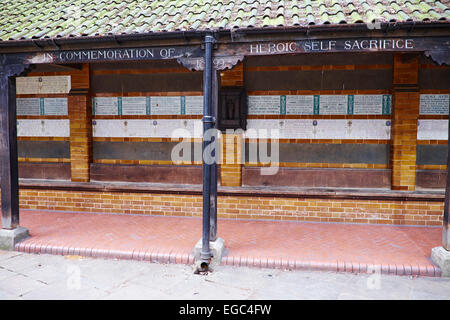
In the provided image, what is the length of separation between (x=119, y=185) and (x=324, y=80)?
5024mm

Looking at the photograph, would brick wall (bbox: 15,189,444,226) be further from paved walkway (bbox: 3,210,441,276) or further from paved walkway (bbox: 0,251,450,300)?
paved walkway (bbox: 0,251,450,300)

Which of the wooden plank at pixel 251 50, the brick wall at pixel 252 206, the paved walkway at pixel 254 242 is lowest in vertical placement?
the paved walkway at pixel 254 242

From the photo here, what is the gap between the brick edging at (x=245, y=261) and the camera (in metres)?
5.15

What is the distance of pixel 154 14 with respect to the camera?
629 centimetres

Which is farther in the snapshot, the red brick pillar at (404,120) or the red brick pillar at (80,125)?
the red brick pillar at (80,125)

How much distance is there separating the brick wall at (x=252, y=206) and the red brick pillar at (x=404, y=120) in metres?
0.56

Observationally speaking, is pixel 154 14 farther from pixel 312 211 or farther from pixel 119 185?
pixel 312 211

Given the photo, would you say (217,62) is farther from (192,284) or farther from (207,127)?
(192,284)

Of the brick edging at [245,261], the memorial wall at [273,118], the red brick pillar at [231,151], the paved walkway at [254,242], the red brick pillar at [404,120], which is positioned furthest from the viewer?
the red brick pillar at [231,151]

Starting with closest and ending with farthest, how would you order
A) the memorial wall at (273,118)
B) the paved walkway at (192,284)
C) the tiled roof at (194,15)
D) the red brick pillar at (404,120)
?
1. the paved walkway at (192,284)
2. the tiled roof at (194,15)
3. the red brick pillar at (404,120)
4. the memorial wall at (273,118)

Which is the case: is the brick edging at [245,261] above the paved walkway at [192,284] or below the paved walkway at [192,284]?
above

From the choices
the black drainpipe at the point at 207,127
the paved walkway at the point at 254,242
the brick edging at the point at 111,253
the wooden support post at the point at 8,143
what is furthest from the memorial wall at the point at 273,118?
the brick edging at the point at 111,253

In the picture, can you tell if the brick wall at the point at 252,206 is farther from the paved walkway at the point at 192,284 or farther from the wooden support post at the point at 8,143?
the paved walkway at the point at 192,284

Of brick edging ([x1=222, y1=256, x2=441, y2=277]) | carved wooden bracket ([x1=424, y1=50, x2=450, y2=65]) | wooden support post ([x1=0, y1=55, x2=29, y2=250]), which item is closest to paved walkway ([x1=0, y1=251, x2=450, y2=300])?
brick edging ([x1=222, y1=256, x2=441, y2=277])
